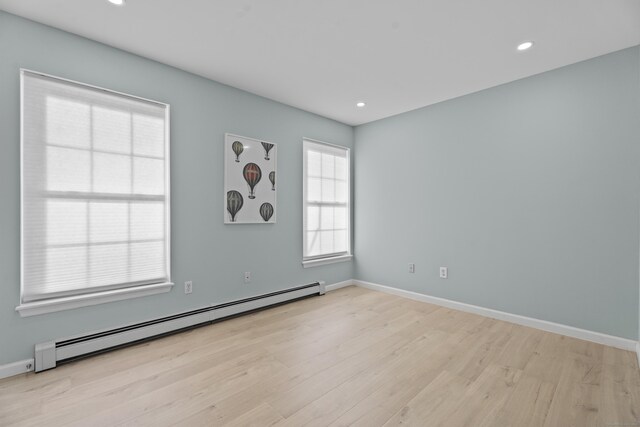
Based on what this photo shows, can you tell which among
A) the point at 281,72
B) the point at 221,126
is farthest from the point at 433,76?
the point at 221,126

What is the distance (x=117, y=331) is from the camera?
2504 mm

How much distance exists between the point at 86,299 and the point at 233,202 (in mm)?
1565

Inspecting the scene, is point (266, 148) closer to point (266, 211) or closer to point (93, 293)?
point (266, 211)

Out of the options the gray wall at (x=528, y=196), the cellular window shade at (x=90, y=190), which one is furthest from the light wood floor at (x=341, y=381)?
the cellular window shade at (x=90, y=190)

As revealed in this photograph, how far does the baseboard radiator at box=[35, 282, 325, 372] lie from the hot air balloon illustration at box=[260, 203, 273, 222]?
959mm

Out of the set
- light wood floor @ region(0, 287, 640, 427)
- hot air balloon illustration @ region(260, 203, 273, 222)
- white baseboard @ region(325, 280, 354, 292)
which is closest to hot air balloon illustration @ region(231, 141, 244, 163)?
hot air balloon illustration @ region(260, 203, 273, 222)

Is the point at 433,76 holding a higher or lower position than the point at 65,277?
higher

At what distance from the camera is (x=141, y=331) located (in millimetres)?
2623

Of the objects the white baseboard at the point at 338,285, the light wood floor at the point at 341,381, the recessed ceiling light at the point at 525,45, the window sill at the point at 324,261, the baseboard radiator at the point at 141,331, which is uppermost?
the recessed ceiling light at the point at 525,45

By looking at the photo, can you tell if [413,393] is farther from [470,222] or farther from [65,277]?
[65,277]

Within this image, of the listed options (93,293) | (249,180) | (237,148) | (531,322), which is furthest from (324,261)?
(93,293)

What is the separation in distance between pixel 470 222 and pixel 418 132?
1400 millimetres

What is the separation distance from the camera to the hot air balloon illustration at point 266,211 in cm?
362

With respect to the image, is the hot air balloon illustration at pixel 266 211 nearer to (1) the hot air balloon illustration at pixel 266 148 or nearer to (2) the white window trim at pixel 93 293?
(1) the hot air balloon illustration at pixel 266 148
